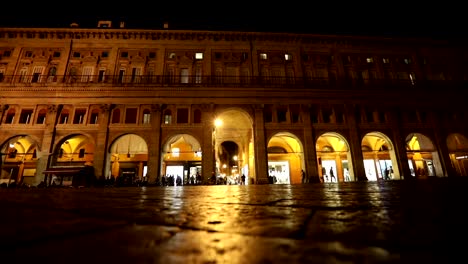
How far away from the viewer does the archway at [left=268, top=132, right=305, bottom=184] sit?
74.0 ft

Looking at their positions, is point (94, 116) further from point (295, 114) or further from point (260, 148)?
point (295, 114)

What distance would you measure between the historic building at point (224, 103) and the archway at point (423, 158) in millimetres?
116

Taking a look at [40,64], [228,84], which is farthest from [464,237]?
[40,64]

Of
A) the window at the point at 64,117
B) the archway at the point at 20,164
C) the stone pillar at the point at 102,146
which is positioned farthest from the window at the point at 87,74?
the archway at the point at 20,164

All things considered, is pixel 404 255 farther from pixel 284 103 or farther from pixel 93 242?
pixel 284 103

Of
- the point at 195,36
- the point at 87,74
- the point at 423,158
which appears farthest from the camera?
the point at 423,158

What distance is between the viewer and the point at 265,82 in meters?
22.0

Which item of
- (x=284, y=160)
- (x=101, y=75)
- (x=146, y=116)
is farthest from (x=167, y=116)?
(x=284, y=160)

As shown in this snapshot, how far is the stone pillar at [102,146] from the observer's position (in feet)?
58.6

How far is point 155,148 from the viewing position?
1873cm

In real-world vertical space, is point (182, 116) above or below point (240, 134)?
above

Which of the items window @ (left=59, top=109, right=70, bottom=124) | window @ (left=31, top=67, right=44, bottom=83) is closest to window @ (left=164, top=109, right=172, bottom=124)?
window @ (left=59, top=109, right=70, bottom=124)

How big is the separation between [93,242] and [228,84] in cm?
2052

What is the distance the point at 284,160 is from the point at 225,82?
31.1 feet
